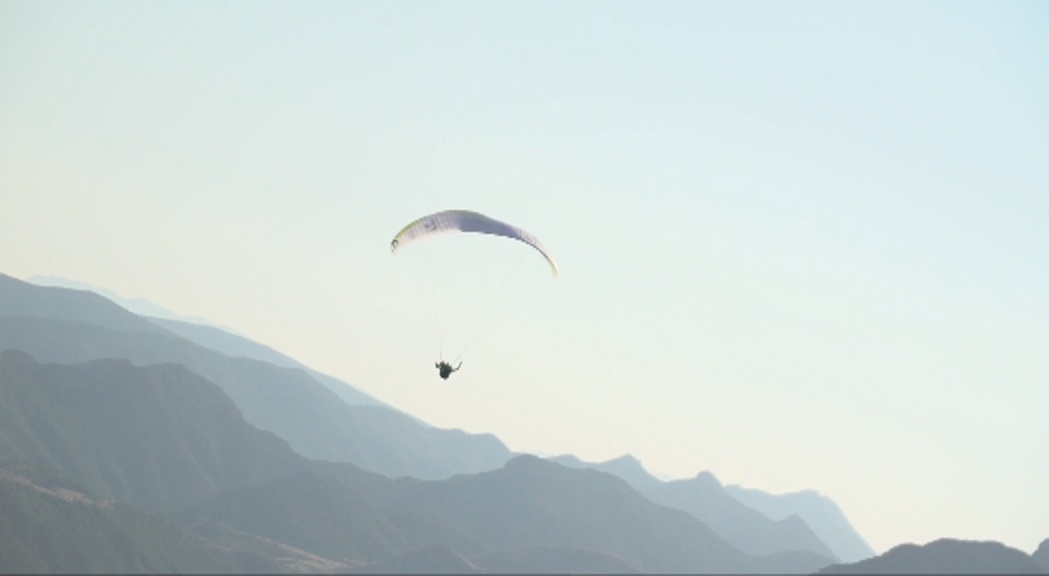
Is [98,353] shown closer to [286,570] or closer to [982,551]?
[286,570]

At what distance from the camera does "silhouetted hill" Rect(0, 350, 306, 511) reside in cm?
13738

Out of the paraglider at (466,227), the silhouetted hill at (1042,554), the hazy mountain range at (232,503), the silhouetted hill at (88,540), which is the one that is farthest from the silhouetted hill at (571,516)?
the paraglider at (466,227)

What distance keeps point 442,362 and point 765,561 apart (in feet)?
333

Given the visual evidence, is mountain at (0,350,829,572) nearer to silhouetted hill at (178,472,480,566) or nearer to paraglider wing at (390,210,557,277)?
silhouetted hill at (178,472,480,566)

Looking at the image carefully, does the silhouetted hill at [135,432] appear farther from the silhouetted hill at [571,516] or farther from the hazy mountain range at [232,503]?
the silhouetted hill at [571,516]

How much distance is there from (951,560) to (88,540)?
70.5m

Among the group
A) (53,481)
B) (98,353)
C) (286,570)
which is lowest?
(286,570)

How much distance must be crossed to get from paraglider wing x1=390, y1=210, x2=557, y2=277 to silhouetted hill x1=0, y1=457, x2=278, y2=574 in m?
49.1

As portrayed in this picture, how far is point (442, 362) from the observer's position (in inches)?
2375

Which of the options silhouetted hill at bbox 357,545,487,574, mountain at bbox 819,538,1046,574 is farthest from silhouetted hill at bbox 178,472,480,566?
mountain at bbox 819,538,1046,574

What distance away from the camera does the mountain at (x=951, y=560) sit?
3253 inches

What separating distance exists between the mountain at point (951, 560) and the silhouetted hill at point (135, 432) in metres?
89.8

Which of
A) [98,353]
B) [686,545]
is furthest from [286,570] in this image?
[98,353]

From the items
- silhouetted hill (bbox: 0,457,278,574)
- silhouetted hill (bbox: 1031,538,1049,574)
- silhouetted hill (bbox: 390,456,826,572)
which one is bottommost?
silhouetted hill (bbox: 0,457,278,574)
